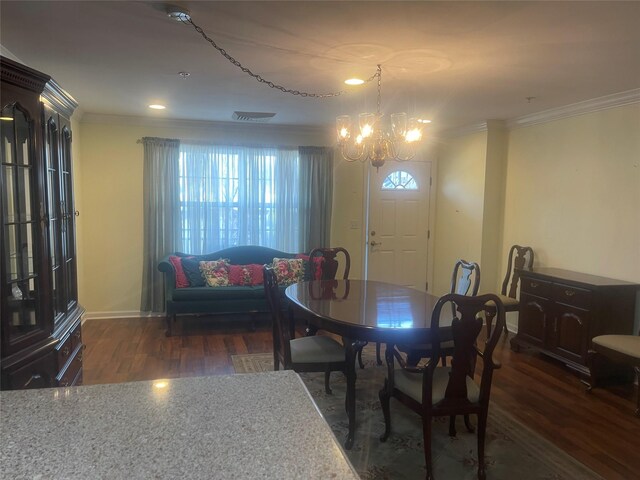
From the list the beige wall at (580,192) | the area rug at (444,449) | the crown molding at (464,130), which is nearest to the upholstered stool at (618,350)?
the beige wall at (580,192)

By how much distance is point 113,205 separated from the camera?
5453 mm

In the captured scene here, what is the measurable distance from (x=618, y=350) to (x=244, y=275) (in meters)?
3.68

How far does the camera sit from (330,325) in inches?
110

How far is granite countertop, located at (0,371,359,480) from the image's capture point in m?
0.94

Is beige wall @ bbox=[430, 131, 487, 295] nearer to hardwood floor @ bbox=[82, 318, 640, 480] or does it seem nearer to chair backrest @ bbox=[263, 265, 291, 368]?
hardwood floor @ bbox=[82, 318, 640, 480]

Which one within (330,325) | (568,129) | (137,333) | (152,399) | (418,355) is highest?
(568,129)

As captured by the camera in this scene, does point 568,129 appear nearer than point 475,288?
No

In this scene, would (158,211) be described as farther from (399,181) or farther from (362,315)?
Result: (362,315)

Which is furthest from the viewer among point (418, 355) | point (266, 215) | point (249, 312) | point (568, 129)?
point (266, 215)

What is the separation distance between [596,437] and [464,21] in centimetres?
259

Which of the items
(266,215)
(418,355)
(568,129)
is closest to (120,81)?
(266,215)

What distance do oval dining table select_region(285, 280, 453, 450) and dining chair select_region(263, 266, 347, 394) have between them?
13cm

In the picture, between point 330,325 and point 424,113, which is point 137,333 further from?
point 424,113

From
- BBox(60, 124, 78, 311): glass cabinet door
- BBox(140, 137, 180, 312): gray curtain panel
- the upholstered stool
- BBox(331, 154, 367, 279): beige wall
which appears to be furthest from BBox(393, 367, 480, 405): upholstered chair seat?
BBox(140, 137, 180, 312): gray curtain panel
